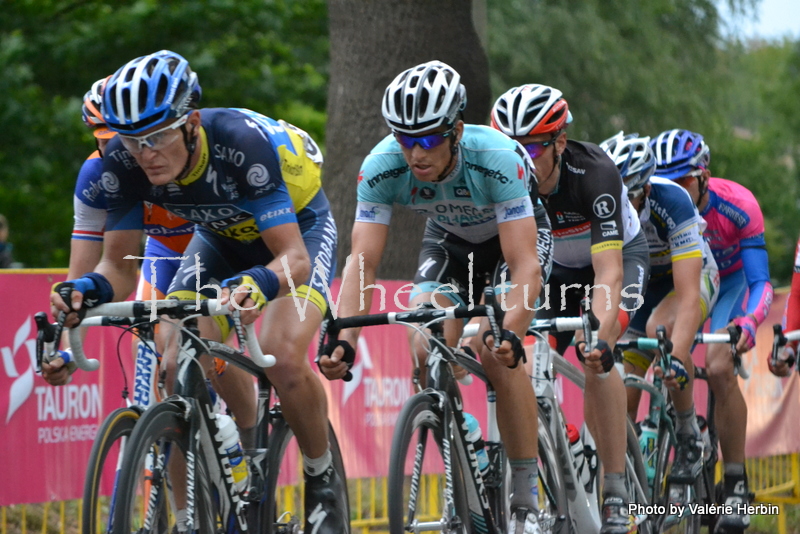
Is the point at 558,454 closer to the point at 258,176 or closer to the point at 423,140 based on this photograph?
the point at 423,140

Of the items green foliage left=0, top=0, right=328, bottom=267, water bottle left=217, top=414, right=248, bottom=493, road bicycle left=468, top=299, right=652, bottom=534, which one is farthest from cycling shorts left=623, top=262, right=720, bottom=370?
green foliage left=0, top=0, right=328, bottom=267

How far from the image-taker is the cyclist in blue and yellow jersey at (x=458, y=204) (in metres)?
4.31

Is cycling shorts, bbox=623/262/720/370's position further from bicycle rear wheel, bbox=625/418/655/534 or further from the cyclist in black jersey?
the cyclist in black jersey

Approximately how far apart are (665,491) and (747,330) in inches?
43.0

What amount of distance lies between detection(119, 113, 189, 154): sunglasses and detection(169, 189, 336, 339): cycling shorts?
2.35ft

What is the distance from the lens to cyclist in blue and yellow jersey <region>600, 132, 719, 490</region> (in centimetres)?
580

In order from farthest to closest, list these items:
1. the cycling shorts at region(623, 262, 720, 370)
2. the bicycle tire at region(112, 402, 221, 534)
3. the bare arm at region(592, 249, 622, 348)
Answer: the cycling shorts at region(623, 262, 720, 370), the bare arm at region(592, 249, 622, 348), the bicycle tire at region(112, 402, 221, 534)

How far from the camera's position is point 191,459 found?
12.3 feet

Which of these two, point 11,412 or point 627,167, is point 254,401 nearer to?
point 11,412

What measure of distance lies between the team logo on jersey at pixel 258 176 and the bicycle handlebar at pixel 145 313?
0.58 meters

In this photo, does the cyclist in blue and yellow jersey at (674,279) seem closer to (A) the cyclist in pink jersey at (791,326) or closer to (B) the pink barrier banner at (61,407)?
(A) the cyclist in pink jersey at (791,326)

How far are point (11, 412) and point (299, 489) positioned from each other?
210 cm

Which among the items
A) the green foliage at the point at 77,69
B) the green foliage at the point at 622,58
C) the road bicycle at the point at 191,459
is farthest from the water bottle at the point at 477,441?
the green foliage at the point at 622,58

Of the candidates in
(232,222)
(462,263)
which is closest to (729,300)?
(462,263)
